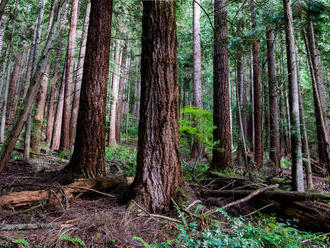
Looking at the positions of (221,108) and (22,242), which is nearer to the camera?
(22,242)

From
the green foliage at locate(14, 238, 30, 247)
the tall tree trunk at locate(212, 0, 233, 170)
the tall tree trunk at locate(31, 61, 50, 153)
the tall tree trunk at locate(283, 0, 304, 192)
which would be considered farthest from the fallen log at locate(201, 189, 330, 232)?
the tall tree trunk at locate(31, 61, 50, 153)

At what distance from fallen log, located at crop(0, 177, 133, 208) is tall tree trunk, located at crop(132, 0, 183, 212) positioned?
3.45ft

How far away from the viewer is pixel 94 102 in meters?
4.63

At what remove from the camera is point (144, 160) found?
314 centimetres

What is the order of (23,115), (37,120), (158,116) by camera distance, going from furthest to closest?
(37,120) < (158,116) < (23,115)

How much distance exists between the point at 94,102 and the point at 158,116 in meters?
2.14

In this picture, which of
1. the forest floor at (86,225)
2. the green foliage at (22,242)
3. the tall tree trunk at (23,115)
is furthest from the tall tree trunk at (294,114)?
the tall tree trunk at (23,115)

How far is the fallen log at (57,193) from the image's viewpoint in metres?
3.08

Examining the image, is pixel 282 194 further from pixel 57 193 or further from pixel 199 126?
pixel 57 193

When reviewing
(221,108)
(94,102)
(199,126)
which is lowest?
(199,126)

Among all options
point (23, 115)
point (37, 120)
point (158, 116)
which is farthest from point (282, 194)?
point (37, 120)

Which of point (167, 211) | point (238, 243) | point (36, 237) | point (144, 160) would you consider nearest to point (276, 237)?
point (238, 243)

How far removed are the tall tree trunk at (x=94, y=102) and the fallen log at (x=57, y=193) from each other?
1.74 ft

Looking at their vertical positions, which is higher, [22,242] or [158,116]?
[158,116]
